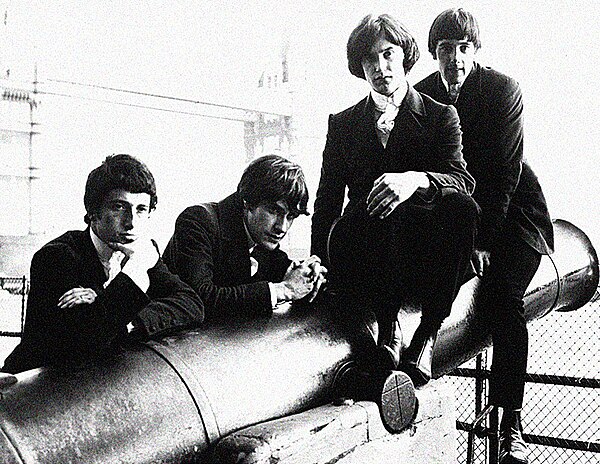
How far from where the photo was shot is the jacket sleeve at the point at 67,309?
5.48 ft

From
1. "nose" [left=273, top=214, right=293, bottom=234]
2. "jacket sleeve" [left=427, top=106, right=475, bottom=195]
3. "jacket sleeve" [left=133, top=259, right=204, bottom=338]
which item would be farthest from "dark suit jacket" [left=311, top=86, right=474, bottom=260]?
"jacket sleeve" [left=133, top=259, right=204, bottom=338]

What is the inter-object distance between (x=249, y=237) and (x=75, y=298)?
564 millimetres

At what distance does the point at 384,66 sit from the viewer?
7.30ft

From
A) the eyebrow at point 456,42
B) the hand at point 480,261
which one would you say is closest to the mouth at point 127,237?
the hand at point 480,261

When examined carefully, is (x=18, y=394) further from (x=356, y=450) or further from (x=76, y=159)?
(x=76, y=159)

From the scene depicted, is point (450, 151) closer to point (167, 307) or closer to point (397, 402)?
point (397, 402)

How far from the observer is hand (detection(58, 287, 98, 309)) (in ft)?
5.47

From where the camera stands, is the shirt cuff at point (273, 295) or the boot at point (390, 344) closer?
the shirt cuff at point (273, 295)

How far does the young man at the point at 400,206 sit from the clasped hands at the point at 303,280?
0.47 ft

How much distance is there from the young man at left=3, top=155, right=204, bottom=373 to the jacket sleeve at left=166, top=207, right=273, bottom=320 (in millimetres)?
76

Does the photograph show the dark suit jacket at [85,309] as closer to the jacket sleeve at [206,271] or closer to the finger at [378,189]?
the jacket sleeve at [206,271]

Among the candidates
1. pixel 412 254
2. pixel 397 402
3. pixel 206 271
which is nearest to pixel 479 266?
pixel 412 254

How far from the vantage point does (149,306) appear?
1.75 meters

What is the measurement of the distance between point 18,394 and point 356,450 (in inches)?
29.6
